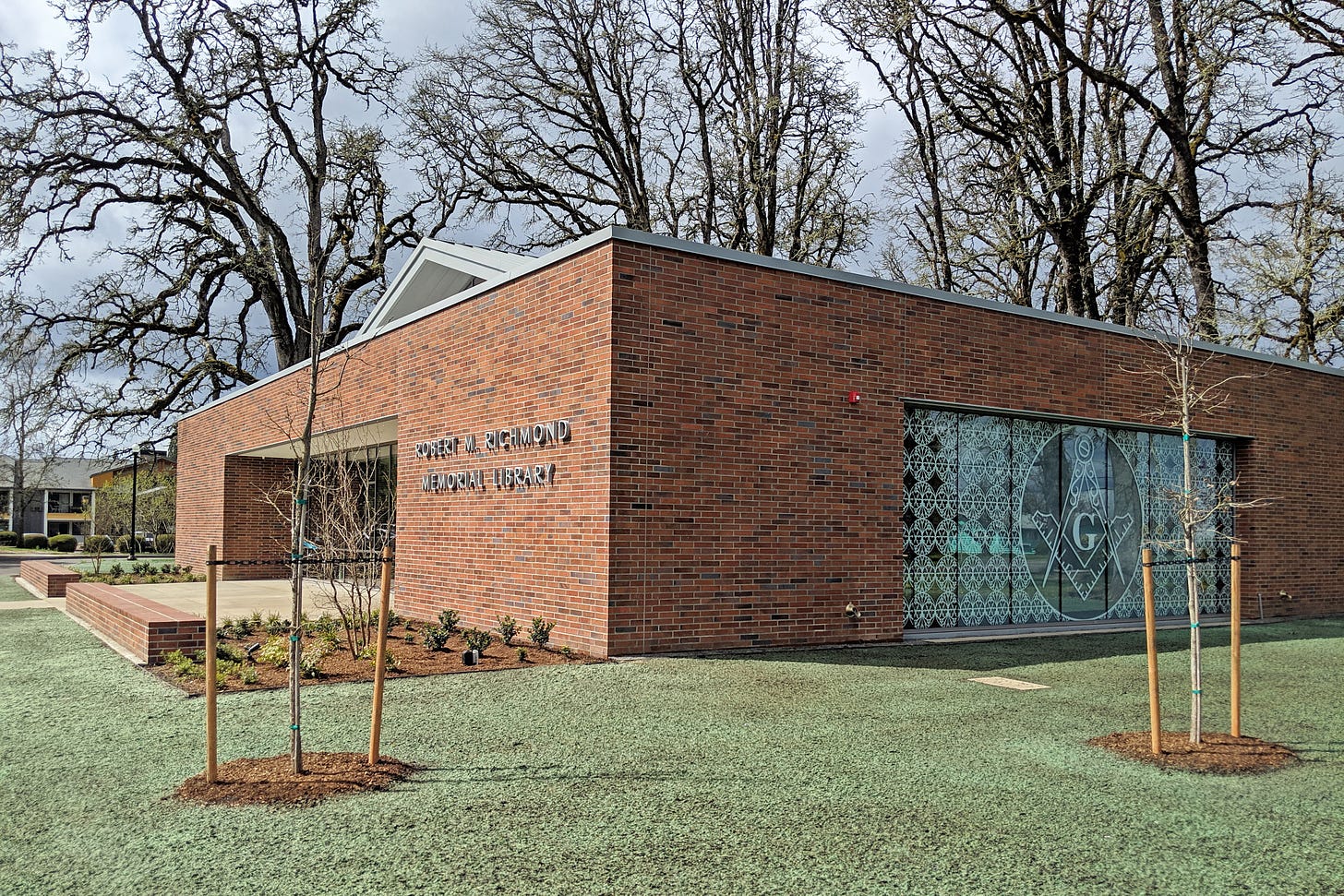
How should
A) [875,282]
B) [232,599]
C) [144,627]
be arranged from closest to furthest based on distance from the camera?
[144,627], [875,282], [232,599]

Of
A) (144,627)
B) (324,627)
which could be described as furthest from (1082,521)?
(144,627)

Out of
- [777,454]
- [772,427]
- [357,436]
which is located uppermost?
[357,436]

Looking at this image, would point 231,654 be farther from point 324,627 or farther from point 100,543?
point 100,543

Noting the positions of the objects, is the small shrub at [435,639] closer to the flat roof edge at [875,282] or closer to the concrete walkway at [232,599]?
the concrete walkway at [232,599]

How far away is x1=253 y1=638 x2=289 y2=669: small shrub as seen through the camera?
9.12 m

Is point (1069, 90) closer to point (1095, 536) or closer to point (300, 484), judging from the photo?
point (1095, 536)

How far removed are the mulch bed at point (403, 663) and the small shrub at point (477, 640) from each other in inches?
2.5

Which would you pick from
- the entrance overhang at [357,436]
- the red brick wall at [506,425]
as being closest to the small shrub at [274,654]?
the red brick wall at [506,425]

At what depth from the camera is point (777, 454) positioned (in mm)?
10539

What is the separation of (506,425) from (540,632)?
2687mm

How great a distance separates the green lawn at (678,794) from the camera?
13.2 ft

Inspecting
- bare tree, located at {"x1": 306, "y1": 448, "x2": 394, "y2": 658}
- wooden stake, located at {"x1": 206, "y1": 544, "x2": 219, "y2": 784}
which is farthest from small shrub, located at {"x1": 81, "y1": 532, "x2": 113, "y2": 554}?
wooden stake, located at {"x1": 206, "y1": 544, "x2": 219, "y2": 784}

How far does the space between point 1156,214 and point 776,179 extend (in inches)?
370

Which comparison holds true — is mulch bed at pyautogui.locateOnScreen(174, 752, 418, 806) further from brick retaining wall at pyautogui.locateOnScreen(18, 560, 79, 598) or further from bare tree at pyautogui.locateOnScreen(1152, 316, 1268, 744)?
brick retaining wall at pyautogui.locateOnScreen(18, 560, 79, 598)
